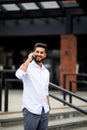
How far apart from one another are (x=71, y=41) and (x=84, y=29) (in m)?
2.03

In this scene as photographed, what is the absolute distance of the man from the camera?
4750 mm

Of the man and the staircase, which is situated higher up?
the man

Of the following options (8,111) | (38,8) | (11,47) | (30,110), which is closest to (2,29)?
(11,47)

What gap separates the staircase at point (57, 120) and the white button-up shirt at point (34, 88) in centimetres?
296

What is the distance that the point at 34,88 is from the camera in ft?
15.7

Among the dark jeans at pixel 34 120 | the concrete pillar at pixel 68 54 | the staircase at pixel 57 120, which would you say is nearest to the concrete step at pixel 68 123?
the staircase at pixel 57 120

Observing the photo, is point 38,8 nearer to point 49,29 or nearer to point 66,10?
point 66,10

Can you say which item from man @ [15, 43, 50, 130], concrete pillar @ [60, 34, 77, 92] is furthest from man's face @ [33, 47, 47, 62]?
concrete pillar @ [60, 34, 77, 92]

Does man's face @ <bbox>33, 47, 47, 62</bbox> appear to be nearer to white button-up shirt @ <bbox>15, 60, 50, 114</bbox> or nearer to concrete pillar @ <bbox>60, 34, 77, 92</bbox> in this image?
white button-up shirt @ <bbox>15, 60, 50, 114</bbox>

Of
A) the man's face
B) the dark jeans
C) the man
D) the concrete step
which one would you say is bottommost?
the concrete step

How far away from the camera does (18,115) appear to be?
8.29 metres

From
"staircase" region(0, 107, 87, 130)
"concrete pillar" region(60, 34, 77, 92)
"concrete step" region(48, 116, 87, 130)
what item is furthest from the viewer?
"concrete pillar" region(60, 34, 77, 92)

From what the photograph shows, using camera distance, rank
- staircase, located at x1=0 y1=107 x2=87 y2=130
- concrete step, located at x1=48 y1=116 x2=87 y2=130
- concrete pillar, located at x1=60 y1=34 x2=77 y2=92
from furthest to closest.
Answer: concrete pillar, located at x1=60 y1=34 x2=77 y2=92
concrete step, located at x1=48 y1=116 x2=87 y2=130
staircase, located at x1=0 y1=107 x2=87 y2=130

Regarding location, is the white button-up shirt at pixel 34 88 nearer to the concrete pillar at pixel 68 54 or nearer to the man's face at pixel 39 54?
the man's face at pixel 39 54
